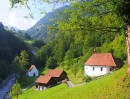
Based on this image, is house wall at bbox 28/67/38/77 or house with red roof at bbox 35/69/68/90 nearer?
house with red roof at bbox 35/69/68/90

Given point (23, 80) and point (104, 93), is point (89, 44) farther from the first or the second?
point (104, 93)

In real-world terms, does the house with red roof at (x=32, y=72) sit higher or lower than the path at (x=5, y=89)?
higher

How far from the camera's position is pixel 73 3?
1870 centimetres

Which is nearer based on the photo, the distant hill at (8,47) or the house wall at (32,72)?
the house wall at (32,72)

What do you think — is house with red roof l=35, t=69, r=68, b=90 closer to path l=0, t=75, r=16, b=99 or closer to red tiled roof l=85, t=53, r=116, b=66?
path l=0, t=75, r=16, b=99

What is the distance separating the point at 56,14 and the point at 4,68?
381 ft

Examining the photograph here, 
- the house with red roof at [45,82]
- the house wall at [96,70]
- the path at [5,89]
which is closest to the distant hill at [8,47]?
the path at [5,89]

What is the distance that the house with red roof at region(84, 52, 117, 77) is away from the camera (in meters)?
66.2

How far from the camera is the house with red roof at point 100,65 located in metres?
66.2

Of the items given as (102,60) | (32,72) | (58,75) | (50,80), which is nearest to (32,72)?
(32,72)

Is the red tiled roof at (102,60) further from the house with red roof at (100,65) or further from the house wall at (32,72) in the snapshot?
the house wall at (32,72)

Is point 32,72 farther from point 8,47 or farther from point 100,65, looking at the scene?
point 8,47

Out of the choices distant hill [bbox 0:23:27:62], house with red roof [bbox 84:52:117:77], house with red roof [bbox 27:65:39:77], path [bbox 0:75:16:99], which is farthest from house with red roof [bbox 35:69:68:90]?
distant hill [bbox 0:23:27:62]

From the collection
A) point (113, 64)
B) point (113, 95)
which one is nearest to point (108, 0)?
point (113, 95)
